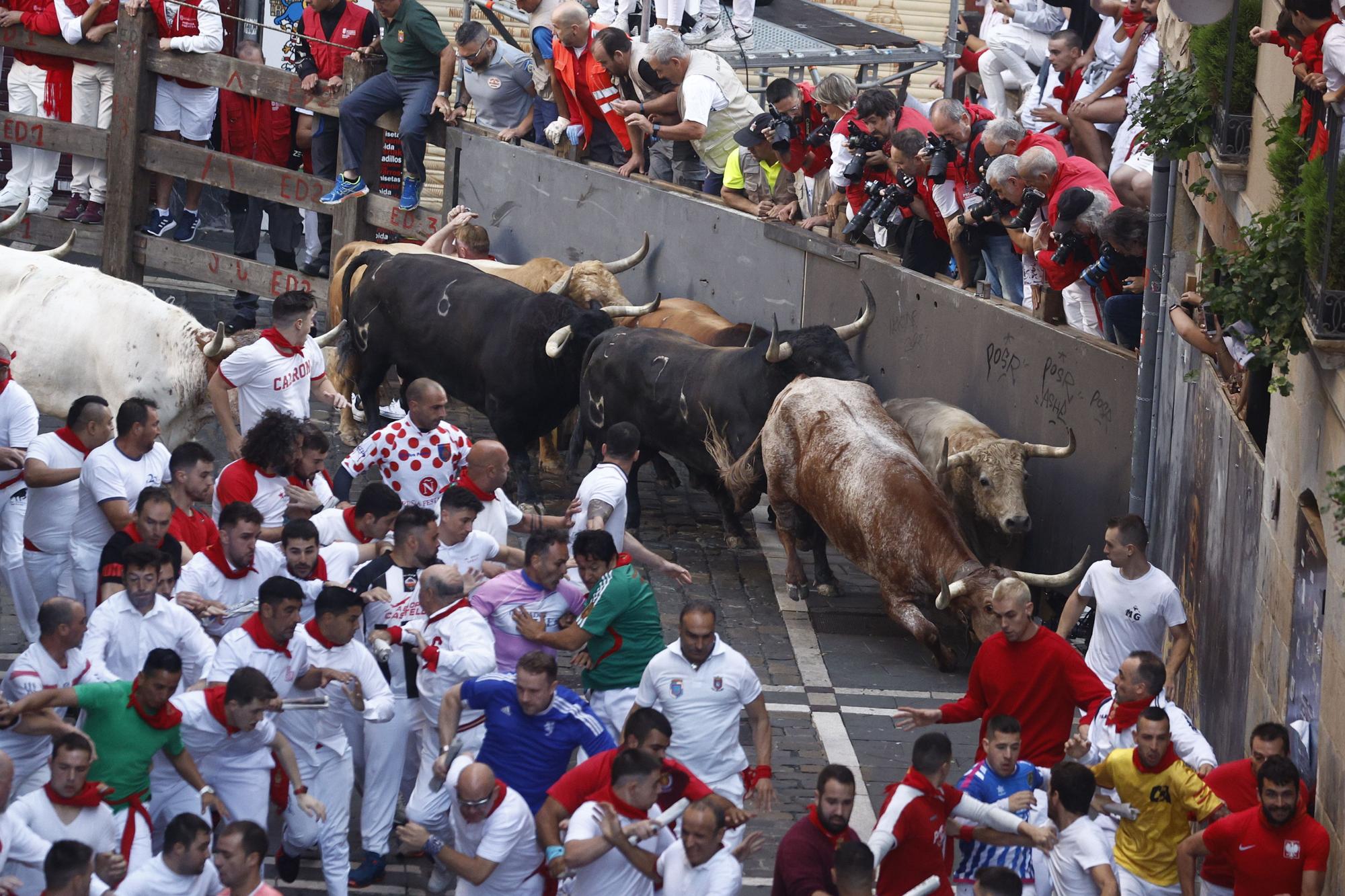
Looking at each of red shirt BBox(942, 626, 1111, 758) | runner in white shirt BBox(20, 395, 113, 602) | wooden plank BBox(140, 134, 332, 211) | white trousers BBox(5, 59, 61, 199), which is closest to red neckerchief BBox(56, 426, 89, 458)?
runner in white shirt BBox(20, 395, 113, 602)

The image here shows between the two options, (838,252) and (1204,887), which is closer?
(1204,887)

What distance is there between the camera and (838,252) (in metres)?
14.4

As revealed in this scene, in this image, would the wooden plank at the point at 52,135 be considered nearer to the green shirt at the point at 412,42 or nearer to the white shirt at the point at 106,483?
the green shirt at the point at 412,42

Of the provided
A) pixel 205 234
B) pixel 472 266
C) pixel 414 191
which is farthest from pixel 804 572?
pixel 205 234

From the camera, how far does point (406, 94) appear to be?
55.9ft

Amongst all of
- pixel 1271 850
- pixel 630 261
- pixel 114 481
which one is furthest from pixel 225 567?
pixel 630 261

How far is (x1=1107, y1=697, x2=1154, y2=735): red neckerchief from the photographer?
7.80m

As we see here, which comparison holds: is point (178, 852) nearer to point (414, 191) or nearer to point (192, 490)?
point (192, 490)

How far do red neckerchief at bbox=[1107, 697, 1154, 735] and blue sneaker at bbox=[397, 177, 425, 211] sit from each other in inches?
420

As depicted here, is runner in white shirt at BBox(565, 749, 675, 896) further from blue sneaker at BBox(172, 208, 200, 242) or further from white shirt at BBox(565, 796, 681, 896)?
blue sneaker at BBox(172, 208, 200, 242)

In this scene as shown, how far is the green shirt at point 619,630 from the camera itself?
850 centimetres

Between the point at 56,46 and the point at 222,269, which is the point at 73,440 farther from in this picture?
the point at 56,46

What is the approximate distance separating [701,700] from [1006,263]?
6.07 meters

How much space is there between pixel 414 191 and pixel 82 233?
396 cm
